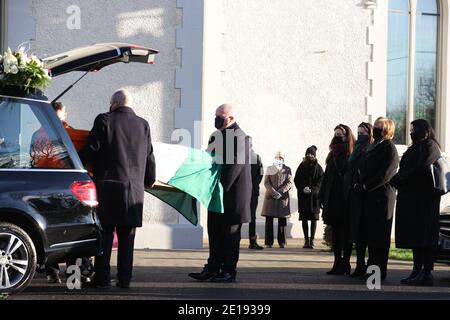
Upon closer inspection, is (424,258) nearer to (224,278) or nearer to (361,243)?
(361,243)

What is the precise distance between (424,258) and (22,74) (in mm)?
5008

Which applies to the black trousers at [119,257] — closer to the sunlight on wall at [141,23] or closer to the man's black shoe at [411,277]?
the man's black shoe at [411,277]

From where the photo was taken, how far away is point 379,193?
1128 cm

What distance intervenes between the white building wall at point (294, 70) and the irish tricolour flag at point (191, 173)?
7.36 metres

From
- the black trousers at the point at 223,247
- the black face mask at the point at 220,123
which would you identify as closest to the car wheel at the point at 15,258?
the black trousers at the point at 223,247

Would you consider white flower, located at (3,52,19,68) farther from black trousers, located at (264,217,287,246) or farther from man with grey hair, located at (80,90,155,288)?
black trousers, located at (264,217,287,246)

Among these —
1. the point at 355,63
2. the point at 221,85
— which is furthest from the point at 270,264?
the point at 355,63

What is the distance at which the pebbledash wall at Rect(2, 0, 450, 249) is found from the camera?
15180 mm

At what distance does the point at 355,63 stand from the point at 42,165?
12042mm

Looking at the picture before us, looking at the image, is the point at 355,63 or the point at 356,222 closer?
the point at 356,222

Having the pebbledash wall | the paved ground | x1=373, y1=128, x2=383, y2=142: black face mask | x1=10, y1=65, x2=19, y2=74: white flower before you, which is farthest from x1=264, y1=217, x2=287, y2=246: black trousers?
x1=10, y1=65, x2=19, y2=74: white flower

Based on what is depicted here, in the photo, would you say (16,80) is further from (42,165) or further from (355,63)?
(355,63)

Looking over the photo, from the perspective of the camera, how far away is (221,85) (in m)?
18.7

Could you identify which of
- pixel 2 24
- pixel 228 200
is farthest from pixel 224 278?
pixel 2 24
